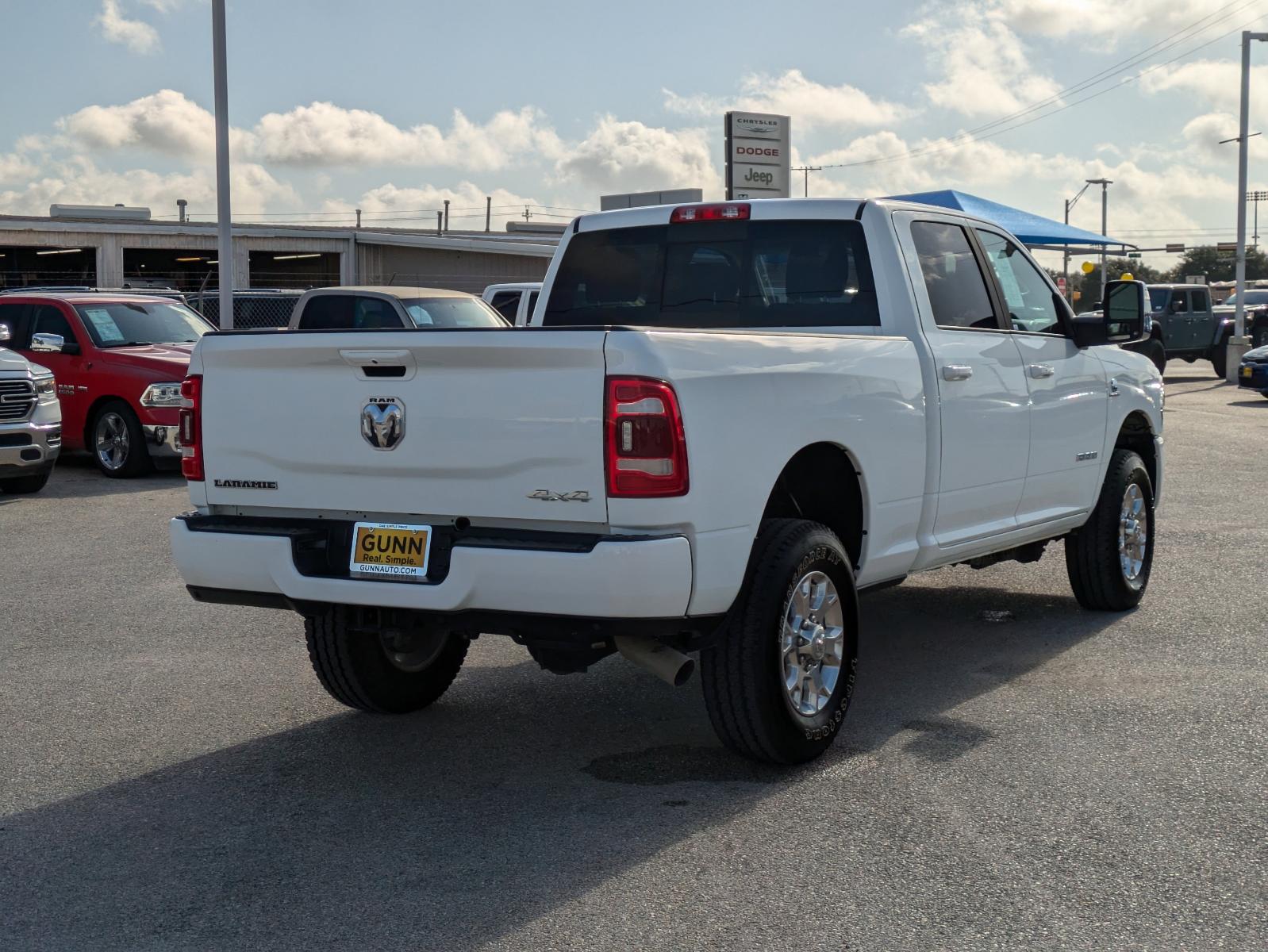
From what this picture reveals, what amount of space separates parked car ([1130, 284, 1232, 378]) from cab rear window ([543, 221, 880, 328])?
92.9 ft

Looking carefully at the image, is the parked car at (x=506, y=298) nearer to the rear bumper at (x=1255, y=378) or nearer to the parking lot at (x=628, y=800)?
the rear bumper at (x=1255, y=378)

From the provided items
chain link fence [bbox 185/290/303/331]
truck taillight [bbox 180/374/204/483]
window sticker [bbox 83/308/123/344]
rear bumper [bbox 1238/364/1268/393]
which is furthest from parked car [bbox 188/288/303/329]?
truck taillight [bbox 180/374/204/483]

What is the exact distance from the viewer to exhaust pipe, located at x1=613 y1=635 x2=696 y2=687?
4.85m

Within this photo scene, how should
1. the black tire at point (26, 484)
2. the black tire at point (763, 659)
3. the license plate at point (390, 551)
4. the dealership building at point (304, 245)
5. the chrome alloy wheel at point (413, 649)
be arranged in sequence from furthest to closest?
the dealership building at point (304, 245)
the black tire at point (26, 484)
the chrome alloy wheel at point (413, 649)
the black tire at point (763, 659)
the license plate at point (390, 551)

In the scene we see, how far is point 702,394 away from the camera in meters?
4.59

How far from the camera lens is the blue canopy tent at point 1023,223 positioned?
25.5m

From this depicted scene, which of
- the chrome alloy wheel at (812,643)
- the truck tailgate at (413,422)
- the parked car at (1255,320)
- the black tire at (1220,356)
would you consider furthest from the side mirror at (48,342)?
the parked car at (1255,320)

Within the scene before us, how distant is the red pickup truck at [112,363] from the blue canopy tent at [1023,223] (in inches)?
520

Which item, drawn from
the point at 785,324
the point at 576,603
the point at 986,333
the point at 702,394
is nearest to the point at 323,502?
the point at 576,603

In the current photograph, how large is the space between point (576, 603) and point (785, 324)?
2113mm

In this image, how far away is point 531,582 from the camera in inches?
179

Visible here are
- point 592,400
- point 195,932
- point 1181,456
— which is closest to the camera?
point 195,932

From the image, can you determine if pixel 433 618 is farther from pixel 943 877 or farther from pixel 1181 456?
pixel 1181 456

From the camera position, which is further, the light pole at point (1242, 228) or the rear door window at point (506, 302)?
the light pole at point (1242, 228)
